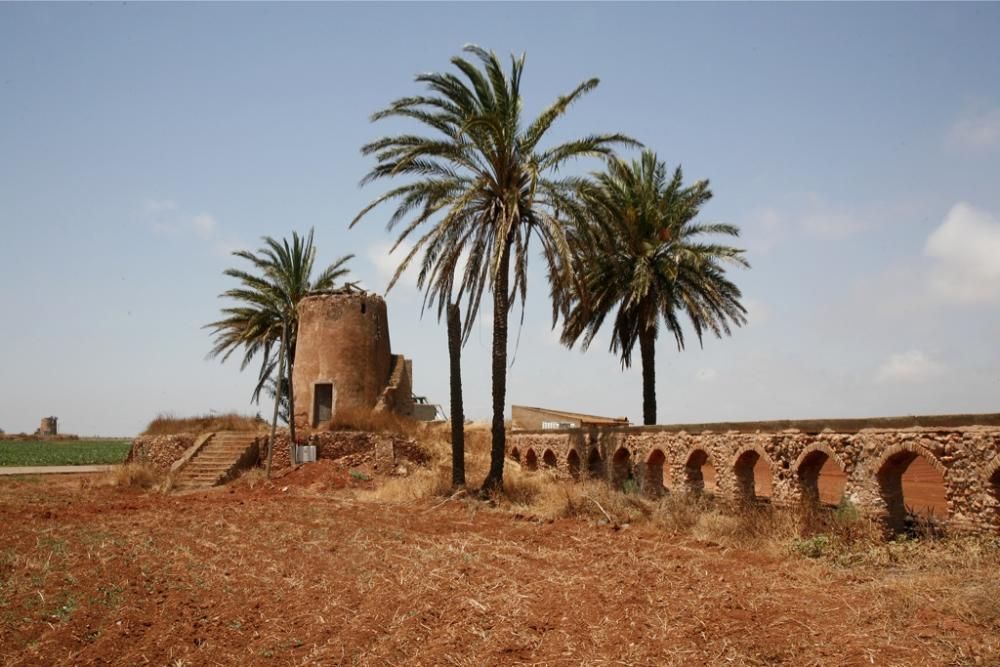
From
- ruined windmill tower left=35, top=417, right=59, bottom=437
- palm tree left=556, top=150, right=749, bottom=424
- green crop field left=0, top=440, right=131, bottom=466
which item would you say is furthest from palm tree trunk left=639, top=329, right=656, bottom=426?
ruined windmill tower left=35, top=417, right=59, bottom=437

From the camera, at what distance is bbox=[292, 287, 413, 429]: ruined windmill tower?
2422cm

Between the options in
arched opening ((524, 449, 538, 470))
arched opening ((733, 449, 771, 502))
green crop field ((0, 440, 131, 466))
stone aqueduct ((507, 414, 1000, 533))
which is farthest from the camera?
green crop field ((0, 440, 131, 466))

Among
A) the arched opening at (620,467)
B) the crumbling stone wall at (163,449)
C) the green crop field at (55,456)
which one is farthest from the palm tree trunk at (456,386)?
the green crop field at (55,456)

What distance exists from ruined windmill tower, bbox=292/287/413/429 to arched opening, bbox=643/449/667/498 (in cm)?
1020

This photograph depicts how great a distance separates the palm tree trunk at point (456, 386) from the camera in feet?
57.5

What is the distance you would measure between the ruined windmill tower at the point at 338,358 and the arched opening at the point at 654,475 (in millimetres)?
10197

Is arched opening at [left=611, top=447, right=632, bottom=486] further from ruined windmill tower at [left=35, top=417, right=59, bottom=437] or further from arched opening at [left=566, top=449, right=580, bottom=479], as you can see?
ruined windmill tower at [left=35, top=417, right=59, bottom=437]

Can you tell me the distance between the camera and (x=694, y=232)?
20812 mm

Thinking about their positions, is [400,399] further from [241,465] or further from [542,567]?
[542,567]

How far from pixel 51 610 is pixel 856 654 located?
7.58 metres

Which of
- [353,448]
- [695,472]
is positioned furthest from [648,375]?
[353,448]

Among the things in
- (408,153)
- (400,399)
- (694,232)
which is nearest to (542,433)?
(400,399)

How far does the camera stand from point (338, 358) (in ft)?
79.7

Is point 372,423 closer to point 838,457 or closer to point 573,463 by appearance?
point 573,463
